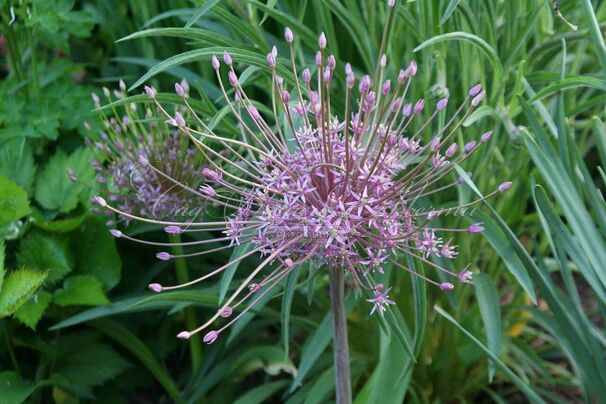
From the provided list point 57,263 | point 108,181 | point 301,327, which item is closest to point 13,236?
point 57,263

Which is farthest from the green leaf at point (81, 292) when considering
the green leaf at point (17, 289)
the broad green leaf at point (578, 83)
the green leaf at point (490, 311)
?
the broad green leaf at point (578, 83)

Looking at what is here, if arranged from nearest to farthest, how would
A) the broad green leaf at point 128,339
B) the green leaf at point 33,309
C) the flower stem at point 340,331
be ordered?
the flower stem at point 340,331, the green leaf at point 33,309, the broad green leaf at point 128,339

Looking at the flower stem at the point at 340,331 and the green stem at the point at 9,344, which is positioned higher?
the flower stem at the point at 340,331

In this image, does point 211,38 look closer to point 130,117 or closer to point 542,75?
point 130,117

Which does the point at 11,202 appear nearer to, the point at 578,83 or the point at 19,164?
the point at 19,164

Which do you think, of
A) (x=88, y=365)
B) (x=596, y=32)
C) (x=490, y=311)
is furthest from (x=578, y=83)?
(x=88, y=365)

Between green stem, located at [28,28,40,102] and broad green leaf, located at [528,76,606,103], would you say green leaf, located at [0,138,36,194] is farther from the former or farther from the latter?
broad green leaf, located at [528,76,606,103]

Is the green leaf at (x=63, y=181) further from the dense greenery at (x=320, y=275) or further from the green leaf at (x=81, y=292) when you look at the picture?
the green leaf at (x=81, y=292)

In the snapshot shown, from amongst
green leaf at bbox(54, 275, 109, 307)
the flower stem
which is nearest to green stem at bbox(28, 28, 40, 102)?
green leaf at bbox(54, 275, 109, 307)
